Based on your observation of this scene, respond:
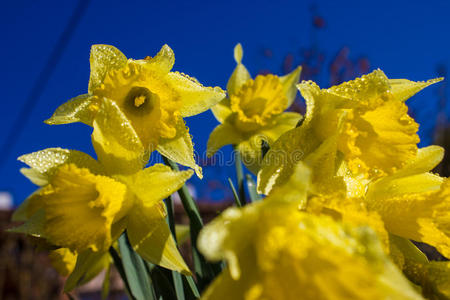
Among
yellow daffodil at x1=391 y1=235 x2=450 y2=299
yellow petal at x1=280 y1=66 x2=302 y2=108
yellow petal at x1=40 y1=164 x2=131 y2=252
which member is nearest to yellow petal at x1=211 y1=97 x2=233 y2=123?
yellow petal at x1=280 y1=66 x2=302 y2=108

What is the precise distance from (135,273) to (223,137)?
567 mm

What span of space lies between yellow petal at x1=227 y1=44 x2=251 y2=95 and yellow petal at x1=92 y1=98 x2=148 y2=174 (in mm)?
732

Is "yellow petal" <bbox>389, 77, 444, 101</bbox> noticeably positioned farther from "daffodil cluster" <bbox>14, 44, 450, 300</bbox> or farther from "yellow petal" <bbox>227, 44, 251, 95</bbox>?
"yellow petal" <bbox>227, 44, 251, 95</bbox>

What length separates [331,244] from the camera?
41cm

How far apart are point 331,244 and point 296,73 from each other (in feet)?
3.45

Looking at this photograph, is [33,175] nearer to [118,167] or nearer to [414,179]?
[118,167]

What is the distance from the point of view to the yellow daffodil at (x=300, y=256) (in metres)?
0.40

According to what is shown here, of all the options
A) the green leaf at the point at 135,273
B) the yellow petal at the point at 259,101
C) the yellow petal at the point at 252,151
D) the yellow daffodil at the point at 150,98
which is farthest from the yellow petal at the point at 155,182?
the yellow petal at the point at 259,101

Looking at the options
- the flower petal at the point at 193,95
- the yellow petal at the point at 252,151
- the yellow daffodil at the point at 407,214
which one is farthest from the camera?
the yellow petal at the point at 252,151

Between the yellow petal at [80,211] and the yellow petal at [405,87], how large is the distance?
2.12ft

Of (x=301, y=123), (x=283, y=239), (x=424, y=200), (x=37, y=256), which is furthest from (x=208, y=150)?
(x=37, y=256)

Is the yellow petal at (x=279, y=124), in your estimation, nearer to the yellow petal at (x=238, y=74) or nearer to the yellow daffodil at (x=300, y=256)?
the yellow petal at (x=238, y=74)

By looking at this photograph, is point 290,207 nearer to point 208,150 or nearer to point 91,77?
point 91,77

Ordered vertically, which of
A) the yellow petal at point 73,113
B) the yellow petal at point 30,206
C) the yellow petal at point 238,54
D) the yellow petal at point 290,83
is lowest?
the yellow petal at point 30,206
